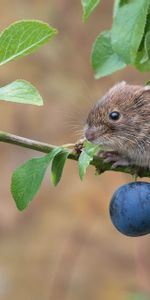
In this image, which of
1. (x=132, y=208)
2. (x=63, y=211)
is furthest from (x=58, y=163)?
(x=63, y=211)

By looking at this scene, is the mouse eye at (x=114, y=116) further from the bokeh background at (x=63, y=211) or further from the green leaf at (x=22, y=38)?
the bokeh background at (x=63, y=211)

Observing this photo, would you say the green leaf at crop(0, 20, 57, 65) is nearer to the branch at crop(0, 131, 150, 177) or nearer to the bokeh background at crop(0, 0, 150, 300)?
the branch at crop(0, 131, 150, 177)

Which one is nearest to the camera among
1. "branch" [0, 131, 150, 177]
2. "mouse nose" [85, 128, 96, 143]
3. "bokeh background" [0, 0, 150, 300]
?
"branch" [0, 131, 150, 177]

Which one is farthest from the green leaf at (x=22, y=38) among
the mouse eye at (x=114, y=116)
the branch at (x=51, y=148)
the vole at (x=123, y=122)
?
the mouse eye at (x=114, y=116)

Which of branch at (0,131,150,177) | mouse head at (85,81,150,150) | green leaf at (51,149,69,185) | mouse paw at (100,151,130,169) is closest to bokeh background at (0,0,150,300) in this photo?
mouse head at (85,81,150,150)

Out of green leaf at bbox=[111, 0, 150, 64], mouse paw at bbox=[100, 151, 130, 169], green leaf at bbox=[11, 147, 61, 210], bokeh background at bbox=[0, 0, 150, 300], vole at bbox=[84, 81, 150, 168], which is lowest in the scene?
green leaf at bbox=[11, 147, 61, 210]

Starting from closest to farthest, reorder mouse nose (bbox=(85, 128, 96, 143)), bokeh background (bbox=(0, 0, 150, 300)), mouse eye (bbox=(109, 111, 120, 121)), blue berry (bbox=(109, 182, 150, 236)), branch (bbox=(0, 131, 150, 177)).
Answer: branch (bbox=(0, 131, 150, 177))
blue berry (bbox=(109, 182, 150, 236))
mouse nose (bbox=(85, 128, 96, 143))
mouse eye (bbox=(109, 111, 120, 121))
bokeh background (bbox=(0, 0, 150, 300))
